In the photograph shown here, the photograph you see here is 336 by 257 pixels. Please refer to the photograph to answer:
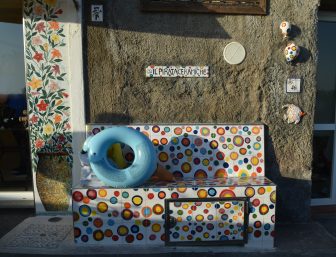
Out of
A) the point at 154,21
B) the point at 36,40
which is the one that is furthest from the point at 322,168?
the point at 36,40

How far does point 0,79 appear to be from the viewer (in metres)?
3.70

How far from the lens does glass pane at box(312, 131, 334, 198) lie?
150 inches

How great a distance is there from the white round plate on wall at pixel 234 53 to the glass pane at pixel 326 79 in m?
1.15

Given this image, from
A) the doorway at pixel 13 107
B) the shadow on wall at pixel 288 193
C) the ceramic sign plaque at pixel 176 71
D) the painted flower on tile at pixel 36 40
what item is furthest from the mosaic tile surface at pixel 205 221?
the painted flower on tile at pixel 36 40

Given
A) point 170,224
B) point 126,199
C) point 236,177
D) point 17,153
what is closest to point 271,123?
point 236,177

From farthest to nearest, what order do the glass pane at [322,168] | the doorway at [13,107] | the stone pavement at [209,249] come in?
1. the glass pane at [322,168]
2. the doorway at [13,107]
3. the stone pavement at [209,249]

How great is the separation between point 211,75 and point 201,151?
0.85 meters

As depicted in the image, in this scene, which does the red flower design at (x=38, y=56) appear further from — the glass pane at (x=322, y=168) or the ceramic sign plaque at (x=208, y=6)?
the glass pane at (x=322, y=168)

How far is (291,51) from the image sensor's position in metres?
3.19

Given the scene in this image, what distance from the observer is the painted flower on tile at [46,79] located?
3.21 meters

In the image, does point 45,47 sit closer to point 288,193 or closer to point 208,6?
point 208,6

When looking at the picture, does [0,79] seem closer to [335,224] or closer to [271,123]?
[271,123]

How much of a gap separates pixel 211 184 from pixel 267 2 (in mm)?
2079

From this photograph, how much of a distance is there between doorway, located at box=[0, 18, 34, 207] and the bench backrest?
3.72 ft
